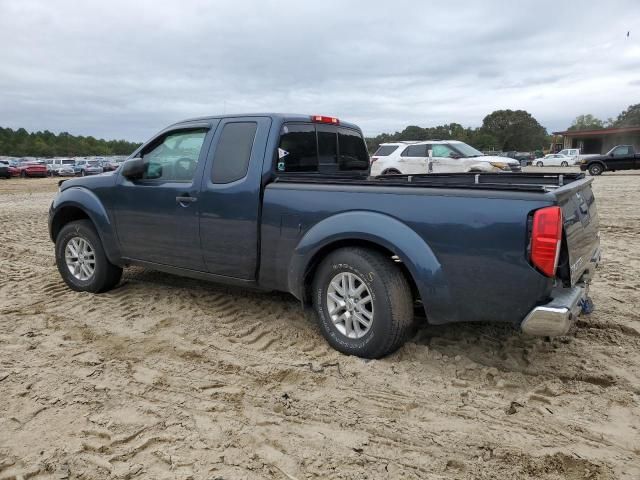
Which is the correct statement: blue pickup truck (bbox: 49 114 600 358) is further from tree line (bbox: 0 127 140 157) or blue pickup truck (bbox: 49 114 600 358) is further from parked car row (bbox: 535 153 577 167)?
tree line (bbox: 0 127 140 157)

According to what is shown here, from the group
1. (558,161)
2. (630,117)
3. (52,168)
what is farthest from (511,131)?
(52,168)

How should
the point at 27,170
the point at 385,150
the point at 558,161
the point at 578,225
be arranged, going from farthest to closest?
1. the point at 558,161
2. the point at 27,170
3. the point at 385,150
4. the point at 578,225

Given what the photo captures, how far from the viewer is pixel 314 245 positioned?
377cm

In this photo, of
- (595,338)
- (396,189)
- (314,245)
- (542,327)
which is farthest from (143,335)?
(595,338)

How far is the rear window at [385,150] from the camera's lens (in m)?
17.1

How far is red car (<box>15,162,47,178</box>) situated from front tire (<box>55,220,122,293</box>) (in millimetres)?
34990

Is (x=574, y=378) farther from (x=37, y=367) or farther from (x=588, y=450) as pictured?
(x=37, y=367)

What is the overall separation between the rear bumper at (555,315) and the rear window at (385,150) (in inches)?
565

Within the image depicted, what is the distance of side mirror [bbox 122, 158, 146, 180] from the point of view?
478 centimetres

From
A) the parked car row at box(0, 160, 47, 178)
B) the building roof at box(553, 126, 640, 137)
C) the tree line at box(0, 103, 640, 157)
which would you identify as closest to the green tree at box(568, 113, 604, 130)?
the tree line at box(0, 103, 640, 157)

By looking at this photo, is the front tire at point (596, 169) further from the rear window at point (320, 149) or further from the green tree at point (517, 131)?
the green tree at point (517, 131)

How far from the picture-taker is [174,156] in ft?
15.8

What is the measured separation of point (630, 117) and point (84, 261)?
97.1 m

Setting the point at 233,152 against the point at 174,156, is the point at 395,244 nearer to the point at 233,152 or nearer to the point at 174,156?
the point at 233,152
